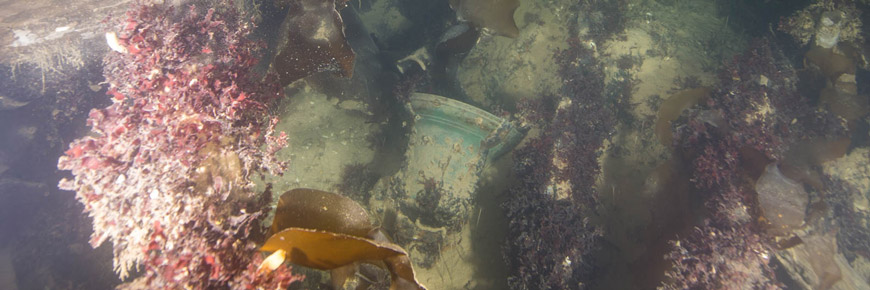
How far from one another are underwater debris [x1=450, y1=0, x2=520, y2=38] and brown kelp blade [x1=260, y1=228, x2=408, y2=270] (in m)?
3.78

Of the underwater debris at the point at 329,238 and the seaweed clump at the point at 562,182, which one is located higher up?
the underwater debris at the point at 329,238

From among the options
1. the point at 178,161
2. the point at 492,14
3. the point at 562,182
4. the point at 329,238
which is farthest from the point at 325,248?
the point at 492,14

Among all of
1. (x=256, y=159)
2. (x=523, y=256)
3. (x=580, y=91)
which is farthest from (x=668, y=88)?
(x=256, y=159)

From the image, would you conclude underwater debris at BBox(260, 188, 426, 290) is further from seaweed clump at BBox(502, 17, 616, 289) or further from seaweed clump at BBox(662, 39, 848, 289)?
seaweed clump at BBox(662, 39, 848, 289)

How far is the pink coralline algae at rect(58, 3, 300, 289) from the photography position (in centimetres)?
230

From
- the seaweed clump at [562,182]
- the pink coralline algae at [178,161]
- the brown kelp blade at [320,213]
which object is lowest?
the seaweed clump at [562,182]

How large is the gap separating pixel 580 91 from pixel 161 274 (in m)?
4.99

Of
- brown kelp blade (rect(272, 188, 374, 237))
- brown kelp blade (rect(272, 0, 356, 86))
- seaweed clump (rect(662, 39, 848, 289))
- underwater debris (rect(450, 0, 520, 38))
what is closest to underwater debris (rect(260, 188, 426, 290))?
brown kelp blade (rect(272, 188, 374, 237))

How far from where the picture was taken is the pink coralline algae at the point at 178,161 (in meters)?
2.30

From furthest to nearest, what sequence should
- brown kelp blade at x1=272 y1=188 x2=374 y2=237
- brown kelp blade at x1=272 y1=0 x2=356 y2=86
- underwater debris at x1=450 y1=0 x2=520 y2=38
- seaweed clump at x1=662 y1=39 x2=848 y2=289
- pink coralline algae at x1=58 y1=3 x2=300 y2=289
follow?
underwater debris at x1=450 y1=0 x2=520 y2=38 < brown kelp blade at x1=272 y1=0 x2=356 y2=86 < seaweed clump at x1=662 y1=39 x2=848 y2=289 < brown kelp blade at x1=272 y1=188 x2=374 y2=237 < pink coralline algae at x1=58 y1=3 x2=300 y2=289

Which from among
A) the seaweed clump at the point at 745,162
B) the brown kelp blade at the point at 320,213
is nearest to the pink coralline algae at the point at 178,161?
the brown kelp blade at the point at 320,213

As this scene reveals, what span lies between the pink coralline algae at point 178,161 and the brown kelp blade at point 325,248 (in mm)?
224

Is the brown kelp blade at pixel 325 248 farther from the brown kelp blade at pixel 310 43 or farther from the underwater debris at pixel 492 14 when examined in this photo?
the underwater debris at pixel 492 14

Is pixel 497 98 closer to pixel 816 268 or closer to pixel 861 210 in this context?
pixel 816 268
